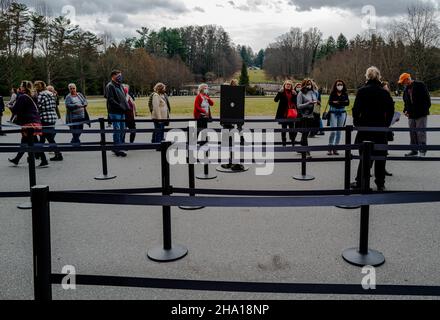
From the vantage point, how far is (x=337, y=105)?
424 inches

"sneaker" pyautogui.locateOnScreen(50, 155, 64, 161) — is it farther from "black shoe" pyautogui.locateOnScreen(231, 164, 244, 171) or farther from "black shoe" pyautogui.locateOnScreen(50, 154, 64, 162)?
"black shoe" pyautogui.locateOnScreen(231, 164, 244, 171)

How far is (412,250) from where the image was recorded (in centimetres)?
457

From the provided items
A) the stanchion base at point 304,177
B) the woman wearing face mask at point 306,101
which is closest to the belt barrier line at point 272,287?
the stanchion base at point 304,177

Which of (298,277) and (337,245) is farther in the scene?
(337,245)

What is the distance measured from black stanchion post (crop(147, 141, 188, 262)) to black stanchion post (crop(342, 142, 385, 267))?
1819 millimetres

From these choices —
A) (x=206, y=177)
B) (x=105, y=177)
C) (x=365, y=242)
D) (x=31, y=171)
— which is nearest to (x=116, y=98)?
(x=105, y=177)

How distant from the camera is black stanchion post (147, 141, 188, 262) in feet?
14.3

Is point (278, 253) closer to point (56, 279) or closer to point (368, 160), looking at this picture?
point (368, 160)

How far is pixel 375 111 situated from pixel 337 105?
3.67 meters

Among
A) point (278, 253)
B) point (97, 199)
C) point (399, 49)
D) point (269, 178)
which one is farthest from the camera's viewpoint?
point (399, 49)

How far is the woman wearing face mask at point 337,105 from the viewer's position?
34.6ft

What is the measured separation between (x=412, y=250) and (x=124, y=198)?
348 centimetres

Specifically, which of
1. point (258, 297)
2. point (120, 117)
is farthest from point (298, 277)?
point (120, 117)

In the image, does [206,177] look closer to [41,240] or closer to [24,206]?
[24,206]
